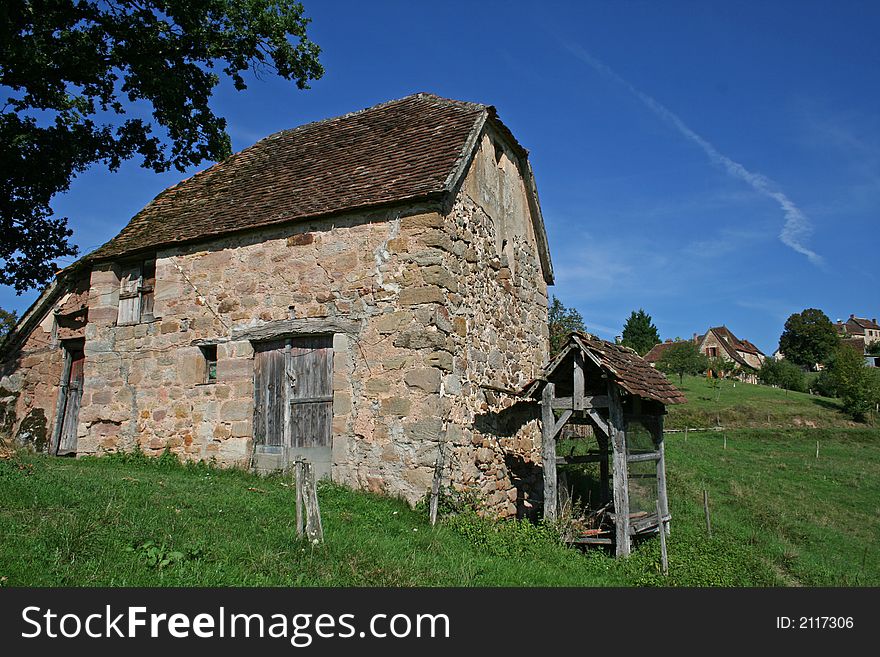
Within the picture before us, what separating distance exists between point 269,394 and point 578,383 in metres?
5.13

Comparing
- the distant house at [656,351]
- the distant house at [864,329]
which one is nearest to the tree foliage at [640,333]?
the distant house at [656,351]

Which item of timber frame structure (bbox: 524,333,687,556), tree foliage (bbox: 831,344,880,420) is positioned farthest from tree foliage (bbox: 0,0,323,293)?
tree foliage (bbox: 831,344,880,420)

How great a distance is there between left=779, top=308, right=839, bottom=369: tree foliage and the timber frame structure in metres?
68.4

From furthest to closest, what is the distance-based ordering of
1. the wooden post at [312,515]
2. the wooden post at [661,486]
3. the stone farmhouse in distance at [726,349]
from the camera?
the stone farmhouse in distance at [726,349] → the wooden post at [661,486] → the wooden post at [312,515]

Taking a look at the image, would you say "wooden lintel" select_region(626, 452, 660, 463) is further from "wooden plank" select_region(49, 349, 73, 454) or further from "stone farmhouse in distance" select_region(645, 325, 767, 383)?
"stone farmhouse in distance" select_region(645, 325, 767, 383)

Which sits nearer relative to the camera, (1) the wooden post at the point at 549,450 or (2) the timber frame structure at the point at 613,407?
(2) the timber frame structure at the point at 613,407

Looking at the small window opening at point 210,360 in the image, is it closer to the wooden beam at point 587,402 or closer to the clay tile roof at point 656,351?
the wooden beam at point 587,402

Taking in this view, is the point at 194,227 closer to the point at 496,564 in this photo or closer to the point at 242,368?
the point at 242,368

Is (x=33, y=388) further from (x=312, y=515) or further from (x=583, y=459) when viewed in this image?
(x=583, y=459)

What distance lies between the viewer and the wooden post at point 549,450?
9094 mm

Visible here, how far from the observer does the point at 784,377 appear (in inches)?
1914

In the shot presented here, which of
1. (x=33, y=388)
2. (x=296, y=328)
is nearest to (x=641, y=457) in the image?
(x=296, y=328)

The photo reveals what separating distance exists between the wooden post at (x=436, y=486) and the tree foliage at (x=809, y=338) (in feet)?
233

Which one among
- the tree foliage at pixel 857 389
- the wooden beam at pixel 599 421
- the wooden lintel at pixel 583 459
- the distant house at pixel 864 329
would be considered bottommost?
the wooden lintel at pixel 583 459
